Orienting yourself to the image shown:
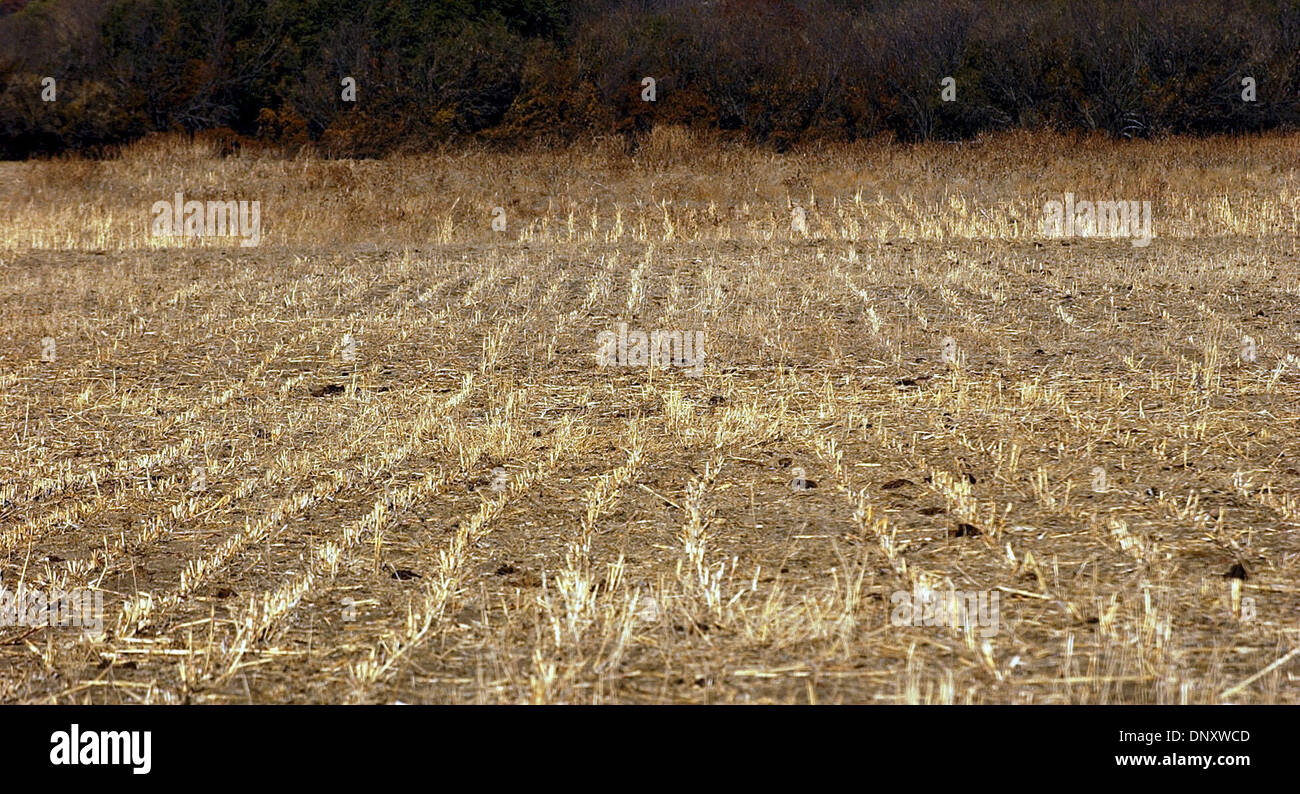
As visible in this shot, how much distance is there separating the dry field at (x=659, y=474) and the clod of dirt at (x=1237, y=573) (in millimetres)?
43

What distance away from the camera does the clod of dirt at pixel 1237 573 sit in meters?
5.26

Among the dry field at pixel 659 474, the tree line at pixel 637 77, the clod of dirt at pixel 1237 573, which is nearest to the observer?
the dry field at pixel 659 474

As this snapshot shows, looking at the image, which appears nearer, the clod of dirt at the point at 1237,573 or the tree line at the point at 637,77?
the clod of dirt at the point at 1237,573

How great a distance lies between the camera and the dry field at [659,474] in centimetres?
462

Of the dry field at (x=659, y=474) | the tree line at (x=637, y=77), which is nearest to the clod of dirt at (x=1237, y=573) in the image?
the dry field at (x=659, y=474)

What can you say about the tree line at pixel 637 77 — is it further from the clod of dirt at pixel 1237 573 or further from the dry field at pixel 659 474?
the clod of dirt at pixel 1237 573

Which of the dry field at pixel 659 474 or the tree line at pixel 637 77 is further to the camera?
the tree line at pixel 637 77

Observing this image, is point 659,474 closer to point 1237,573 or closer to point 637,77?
point 1237,573

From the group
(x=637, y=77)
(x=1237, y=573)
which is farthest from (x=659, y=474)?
(x=637, y=77)

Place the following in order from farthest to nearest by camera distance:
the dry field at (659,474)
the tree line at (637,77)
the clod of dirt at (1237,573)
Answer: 1. the tree line at (637,77)
2. the clod of dirt at (1237,573)
3. the dry field at (659,474)

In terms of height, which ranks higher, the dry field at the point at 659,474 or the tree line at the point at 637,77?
the tree line at the point at 637,77

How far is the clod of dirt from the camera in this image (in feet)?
17.3

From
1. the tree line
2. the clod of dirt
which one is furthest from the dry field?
the tree line

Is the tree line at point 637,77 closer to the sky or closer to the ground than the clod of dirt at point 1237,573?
closer to the sky
